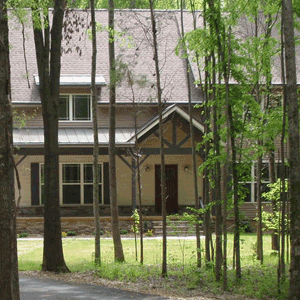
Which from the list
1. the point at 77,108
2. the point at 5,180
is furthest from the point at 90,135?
the point at 5,180

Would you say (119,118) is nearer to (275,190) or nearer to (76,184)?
(76,184)

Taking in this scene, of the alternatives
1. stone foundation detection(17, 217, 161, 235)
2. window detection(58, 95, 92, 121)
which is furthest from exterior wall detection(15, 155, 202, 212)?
stone foundation detection(17, 217, 161, 235)

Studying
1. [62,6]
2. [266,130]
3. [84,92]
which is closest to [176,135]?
[84,92]

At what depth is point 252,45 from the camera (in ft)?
44.4

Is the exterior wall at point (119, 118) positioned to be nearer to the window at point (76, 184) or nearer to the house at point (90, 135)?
the house at point (90, 135)

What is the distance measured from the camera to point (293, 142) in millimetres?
10758

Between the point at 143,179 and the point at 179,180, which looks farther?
the point at 179,180

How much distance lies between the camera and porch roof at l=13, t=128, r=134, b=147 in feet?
82.9

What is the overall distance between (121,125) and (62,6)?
12251 millimetres

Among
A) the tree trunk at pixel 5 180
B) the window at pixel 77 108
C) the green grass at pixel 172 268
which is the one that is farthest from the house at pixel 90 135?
the tree trunk at pixel 5 180

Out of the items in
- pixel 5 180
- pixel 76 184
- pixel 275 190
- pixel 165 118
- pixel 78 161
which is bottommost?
pixel 275 190

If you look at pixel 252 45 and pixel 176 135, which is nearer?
pixel 252 45

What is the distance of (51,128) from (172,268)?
15.0ft

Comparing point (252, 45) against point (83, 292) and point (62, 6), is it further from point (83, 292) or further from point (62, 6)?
point (83, 292)
